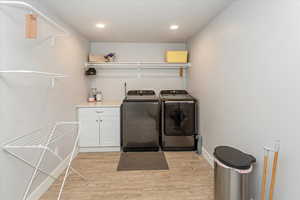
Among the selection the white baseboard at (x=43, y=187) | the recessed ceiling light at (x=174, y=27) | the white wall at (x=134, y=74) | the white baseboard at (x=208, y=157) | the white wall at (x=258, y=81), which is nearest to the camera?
the white wall at (x=258, y=81)

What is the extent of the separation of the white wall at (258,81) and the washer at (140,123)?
1077 millimetres

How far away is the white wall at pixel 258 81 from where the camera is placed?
127 cm

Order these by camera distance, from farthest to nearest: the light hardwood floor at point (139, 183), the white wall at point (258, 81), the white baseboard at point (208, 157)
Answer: the white baseboard at point (208, 157) → the light hardwood floor at point (139, 183) → the white wall at point (258, 81)

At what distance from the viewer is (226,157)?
1608 mm

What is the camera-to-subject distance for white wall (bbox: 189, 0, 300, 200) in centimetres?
127

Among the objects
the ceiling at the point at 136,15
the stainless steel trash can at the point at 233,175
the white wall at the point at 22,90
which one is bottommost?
the stainless steel trash can at the point at 233,175

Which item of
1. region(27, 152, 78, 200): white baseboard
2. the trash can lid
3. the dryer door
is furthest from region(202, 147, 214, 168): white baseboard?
region(27, 152, 78, 200): white baseboard

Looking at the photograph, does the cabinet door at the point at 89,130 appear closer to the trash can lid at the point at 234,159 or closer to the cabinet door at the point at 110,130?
the cabinet door at the point at 110,130

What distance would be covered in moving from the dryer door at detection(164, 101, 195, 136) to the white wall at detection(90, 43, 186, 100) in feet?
3.08

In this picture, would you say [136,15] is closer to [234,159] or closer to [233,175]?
[234,159]

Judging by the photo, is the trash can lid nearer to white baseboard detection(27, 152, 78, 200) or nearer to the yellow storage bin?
white baseboard detection(27, 152, 78, 200)

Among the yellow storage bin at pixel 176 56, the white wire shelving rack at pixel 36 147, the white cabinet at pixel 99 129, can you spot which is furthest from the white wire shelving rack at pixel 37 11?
the yellow storage bin at pixel 176 56

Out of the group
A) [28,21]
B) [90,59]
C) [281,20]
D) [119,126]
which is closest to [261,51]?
[281,20]

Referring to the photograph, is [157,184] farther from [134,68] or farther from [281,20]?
[134,68]
